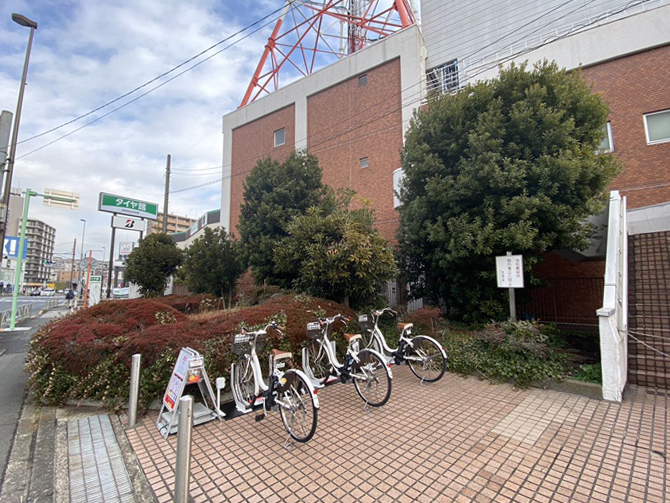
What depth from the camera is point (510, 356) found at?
519 centimetres

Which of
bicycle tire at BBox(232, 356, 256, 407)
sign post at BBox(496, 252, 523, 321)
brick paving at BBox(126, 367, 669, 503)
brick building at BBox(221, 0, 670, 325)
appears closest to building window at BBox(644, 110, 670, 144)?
brick building at BBox(221, 0, 670, 325)

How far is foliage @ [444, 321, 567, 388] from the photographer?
479 cm

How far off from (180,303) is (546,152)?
11.3 meters

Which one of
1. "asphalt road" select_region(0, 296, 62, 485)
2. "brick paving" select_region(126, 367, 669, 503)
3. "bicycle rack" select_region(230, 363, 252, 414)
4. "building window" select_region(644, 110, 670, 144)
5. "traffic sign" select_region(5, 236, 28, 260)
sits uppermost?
"building window" select_region(644, 110, 670, 144)

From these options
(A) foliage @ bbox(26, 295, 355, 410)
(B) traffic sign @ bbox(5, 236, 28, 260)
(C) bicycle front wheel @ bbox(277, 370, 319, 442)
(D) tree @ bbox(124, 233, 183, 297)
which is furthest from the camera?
(D) tree @ bbox(124, 233, 183, 297)

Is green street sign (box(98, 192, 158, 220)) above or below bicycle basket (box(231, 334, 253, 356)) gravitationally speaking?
above

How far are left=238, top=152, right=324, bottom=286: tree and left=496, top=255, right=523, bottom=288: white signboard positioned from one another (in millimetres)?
4937

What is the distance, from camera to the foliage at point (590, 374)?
4410 millimetres

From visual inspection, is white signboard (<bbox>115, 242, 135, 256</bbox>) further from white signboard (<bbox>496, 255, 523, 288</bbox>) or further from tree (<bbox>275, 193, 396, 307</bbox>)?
white signboard (<bbox>496, 255, 523, 288</bbox>)

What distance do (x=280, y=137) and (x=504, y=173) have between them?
1634cm

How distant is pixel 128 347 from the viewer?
4055mm

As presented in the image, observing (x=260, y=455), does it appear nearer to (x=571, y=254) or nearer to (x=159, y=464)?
(x=159, y=464)

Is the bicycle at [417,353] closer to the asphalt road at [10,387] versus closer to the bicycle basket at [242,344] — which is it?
the bicycle basket at [242,344]

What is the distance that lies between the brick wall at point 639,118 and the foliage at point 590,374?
300 inches
